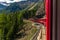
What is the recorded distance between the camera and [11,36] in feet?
3.23

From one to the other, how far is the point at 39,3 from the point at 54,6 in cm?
11

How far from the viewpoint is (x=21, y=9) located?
0.97m

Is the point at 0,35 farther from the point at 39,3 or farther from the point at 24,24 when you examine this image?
the point at 39,3

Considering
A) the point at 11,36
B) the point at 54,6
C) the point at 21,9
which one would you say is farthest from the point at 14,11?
the point at 54,6

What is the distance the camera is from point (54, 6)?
952 mm

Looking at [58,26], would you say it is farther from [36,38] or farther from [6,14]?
[6,14]

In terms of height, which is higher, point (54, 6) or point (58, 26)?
point (54, 6)

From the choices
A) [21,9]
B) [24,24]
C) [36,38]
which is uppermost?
[21,9]

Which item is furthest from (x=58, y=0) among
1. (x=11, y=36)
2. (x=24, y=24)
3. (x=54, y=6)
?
(x=11, y=36)

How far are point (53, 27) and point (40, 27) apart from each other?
0.31 ft

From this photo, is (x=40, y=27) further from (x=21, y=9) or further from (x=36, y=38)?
(x=21, y=9)

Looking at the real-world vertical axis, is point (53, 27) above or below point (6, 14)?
below

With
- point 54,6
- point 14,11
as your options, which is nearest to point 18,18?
point 14,11

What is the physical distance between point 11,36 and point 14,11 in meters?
0.18
